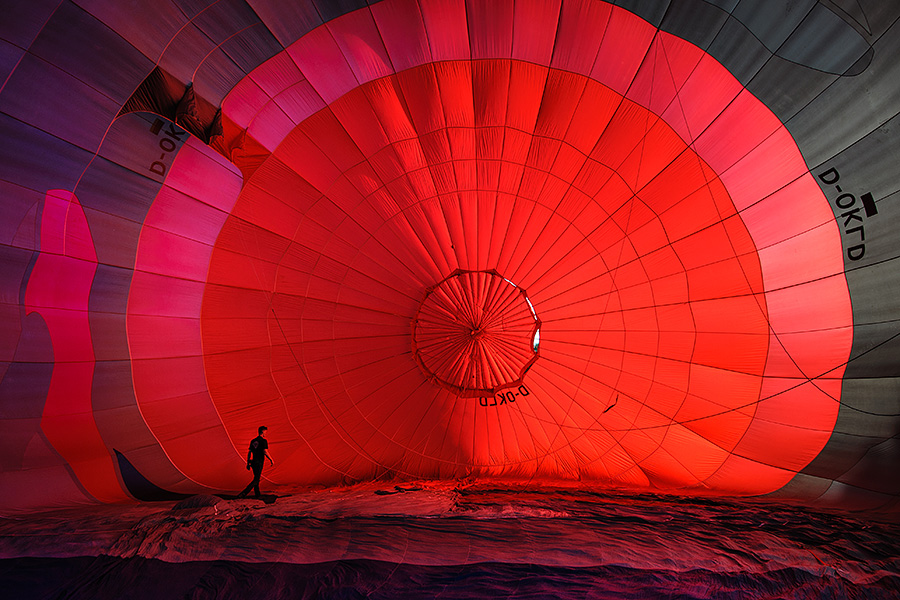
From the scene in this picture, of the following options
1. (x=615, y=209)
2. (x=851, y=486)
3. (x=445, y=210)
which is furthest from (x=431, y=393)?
(x=851, y=486)

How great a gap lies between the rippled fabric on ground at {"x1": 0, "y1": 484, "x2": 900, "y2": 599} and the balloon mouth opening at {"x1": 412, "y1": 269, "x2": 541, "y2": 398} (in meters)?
1.23

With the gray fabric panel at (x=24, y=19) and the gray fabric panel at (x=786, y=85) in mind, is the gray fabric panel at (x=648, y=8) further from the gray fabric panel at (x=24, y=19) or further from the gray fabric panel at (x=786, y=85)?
the gray fabric panel at (x=24, y=19)

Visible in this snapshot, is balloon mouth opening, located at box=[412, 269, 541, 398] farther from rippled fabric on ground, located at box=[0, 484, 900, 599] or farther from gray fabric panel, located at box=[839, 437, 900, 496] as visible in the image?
gray fabric panel, located at box=[839, 437, 900, 496]

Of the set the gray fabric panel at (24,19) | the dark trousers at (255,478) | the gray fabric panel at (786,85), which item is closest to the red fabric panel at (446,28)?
the gray fabric panel at (786,85)

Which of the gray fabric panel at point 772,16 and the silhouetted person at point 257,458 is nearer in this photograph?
the gray fabric panel at point 772,16

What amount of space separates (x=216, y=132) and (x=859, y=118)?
4229 millimetres

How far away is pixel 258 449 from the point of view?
397 centimetres

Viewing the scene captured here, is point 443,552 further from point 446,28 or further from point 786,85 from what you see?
point 786,85

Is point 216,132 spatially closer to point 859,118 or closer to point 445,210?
point 445,210

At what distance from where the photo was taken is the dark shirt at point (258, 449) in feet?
13.0

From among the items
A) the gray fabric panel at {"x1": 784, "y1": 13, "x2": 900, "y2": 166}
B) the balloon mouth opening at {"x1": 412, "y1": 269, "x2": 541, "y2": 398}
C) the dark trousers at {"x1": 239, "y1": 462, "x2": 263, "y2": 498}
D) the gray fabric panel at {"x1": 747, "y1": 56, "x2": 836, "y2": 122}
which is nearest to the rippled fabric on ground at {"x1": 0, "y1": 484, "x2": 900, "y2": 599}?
the dark trousers at {"x1": 239, "y1": 462, "x2": 263, "y2": 498}

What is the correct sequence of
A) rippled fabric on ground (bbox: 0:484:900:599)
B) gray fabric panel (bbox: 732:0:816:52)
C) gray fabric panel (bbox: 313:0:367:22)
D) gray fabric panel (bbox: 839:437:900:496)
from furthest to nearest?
gray fabric panel (bbox: 839:437:900:496), gray fabric panel (bbox: 313:0:367:22), gray fabric panel (bbox: 732:0:816:52), rippled fabric on ground (bbox: 0:484:900:599)

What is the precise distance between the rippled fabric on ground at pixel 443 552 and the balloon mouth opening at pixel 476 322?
1.23 meters

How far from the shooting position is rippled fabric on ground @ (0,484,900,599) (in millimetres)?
2648
